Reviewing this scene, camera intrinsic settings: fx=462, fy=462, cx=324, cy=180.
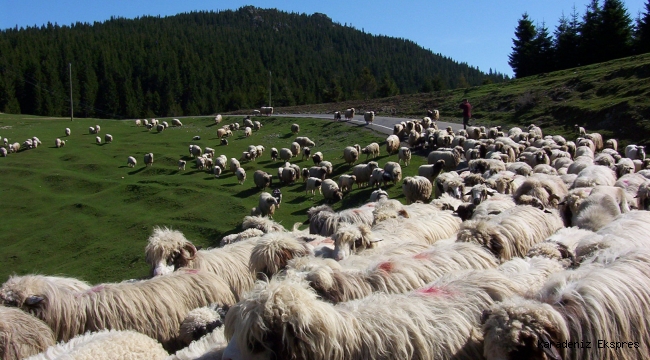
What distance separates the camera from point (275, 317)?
11.3 ft

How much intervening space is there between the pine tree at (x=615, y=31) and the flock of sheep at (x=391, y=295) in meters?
50.8

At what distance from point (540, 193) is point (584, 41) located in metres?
55.6

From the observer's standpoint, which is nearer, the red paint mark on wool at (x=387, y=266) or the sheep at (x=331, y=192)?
the red paint mark on wool at (x=387, y=266)

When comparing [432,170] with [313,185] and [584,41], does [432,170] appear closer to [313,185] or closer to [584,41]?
[313,185]

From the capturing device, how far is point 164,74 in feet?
383

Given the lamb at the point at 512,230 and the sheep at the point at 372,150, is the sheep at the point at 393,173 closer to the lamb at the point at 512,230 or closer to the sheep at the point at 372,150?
the sheep at the point at 372,150

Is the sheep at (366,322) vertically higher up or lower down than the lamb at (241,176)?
higher up

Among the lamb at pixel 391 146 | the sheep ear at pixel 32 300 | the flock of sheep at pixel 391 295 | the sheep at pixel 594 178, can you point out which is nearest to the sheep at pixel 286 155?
the lamb at pixel 391 146

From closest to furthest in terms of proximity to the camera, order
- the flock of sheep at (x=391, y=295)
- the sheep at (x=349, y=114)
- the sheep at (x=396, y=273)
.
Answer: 1. the flock of sheep at (x=391, y=295)
2. the sheep at (x=396, y=273)
3. the sheep at (x=349, y=114)

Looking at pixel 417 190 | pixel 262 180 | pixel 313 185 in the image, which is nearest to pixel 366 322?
pixel 417 190

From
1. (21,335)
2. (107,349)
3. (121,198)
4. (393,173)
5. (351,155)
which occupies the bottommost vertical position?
(121,198)

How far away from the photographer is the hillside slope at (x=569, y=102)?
28.8m

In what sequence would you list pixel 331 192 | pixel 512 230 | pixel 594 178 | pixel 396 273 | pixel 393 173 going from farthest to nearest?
pixel 331 192 < pixel 393 173 < pixel 594 178 < pixel 512 230 < pixel 396 273

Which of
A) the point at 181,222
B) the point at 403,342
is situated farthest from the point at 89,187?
the point at 403,342
